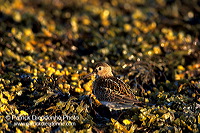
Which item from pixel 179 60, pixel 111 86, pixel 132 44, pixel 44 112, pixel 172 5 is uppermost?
pixel 172 5

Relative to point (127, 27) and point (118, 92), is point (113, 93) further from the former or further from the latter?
point (127, 27)

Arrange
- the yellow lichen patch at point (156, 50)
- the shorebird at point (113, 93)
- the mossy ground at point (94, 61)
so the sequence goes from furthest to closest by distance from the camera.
A: 1. the yellow lichen patch at point (156, 50)
2. the shorebird at point (113, 93)
3. the mossy ground at point (94, 61)

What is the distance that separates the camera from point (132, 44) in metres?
12.2

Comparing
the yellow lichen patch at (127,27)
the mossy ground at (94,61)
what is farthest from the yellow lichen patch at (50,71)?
the yellow lichen patch at (127,27)

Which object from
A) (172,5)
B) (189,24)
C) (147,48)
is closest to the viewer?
(147,48)

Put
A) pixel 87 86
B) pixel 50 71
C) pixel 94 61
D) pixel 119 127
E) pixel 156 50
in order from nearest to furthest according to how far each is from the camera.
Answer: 1. pixel 119 127
2. pixel 87 86
3. pixel 50 71
4. pixel 94 61
5. pixel 156 50

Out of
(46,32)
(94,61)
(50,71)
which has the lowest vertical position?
(50,71)

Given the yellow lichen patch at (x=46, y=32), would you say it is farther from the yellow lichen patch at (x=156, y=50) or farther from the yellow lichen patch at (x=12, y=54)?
the yellow lichen patch at (x=156, y=50)

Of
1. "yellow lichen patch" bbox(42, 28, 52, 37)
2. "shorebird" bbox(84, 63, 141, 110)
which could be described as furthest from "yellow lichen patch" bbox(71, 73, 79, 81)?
"yellow lichen patch" bbox(42, 28, 52, 37)

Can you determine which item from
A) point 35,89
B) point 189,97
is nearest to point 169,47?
point 189,97

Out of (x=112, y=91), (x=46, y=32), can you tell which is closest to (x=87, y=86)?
(x=112, y=91)

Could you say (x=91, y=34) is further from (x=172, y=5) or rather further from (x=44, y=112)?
(x=44, y=112)

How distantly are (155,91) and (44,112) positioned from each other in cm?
309

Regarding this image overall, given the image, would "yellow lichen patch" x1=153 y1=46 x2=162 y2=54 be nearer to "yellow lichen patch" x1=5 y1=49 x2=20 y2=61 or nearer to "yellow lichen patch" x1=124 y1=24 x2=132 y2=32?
"yellow lichen patch" x1=124 y1=24 x2=132 y2=32
